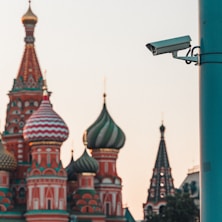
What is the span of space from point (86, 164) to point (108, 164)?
3116 millimetres

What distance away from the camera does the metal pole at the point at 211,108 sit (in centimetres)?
594

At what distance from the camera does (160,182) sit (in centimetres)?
6775

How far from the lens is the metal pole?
5.94 meters

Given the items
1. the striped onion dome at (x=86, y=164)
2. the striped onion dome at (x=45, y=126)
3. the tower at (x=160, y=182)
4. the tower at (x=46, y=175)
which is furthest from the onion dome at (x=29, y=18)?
the tower at (x=160, y=182)

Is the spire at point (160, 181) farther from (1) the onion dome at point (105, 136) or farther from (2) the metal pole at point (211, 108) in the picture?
(2) the metal pole at point (211, 108)

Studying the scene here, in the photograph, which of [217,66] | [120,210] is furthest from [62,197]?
[217,66]

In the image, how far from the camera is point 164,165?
68.3 m

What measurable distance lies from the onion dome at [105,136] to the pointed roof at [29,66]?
4194mm

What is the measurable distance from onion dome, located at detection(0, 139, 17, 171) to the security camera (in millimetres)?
44175

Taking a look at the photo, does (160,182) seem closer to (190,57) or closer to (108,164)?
(108,164)

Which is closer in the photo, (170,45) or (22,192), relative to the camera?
(170,45)

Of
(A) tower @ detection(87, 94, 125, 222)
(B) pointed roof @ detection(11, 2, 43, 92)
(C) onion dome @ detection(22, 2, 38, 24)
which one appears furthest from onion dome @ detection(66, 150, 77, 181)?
(C) onion dome @ detection(22, 2, 38, 24)

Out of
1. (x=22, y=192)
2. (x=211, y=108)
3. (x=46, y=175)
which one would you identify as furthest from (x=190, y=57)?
(x=22, y=192)

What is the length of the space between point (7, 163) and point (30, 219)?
3.61 meters
